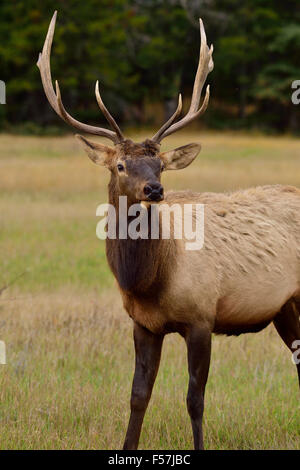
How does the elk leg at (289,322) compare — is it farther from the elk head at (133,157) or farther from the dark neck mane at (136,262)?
the elk head at (133,157)

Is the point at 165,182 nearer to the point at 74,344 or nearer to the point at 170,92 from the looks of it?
the point at 74,344

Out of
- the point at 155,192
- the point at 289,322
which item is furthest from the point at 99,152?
the point at 289,322

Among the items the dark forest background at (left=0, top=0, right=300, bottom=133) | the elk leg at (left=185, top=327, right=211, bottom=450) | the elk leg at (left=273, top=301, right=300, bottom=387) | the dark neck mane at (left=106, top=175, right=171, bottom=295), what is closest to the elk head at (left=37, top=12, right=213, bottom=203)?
the dark neck mane at (left=106, top=175, right=171, bottom=295)

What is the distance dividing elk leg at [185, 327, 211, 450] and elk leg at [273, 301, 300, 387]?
1041 millimetres

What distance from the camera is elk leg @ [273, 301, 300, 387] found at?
6.10m

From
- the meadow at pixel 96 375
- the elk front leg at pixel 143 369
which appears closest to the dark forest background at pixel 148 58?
the meadow at pixel 96 375

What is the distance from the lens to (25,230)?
15070mm

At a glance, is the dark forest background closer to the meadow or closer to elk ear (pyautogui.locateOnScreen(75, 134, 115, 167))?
the meadow

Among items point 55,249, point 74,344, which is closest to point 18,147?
point 55,249

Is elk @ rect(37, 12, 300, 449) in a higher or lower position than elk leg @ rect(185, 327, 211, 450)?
higher

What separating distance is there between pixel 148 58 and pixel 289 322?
41871mm

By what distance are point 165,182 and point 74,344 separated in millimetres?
14910

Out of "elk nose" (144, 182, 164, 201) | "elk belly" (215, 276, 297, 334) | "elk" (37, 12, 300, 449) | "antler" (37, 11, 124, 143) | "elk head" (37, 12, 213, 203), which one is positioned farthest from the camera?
"elk belly" (215, 276, 297, 334)

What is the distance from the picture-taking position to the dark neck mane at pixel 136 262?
512cm
